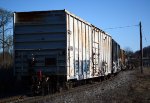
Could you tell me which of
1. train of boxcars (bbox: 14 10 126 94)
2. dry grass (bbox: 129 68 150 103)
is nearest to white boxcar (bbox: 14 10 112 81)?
train of boxcars (bbox: 14 10 126 94)

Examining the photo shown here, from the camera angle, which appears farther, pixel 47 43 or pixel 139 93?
pixel 47 43

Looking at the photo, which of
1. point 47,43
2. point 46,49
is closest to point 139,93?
point 46,49

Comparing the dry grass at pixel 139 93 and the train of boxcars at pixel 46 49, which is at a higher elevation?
the train of boxcars at pixel 46 49

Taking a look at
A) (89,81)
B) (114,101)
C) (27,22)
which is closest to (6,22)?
(89,81)

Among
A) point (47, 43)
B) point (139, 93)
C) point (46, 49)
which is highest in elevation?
point (47, 43)

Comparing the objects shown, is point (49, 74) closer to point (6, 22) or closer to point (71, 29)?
point (71, 29)

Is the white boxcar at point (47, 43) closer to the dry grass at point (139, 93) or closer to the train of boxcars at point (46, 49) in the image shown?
the train of boxcars at point (46, 49)

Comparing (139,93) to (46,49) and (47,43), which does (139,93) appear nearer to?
(46,49)

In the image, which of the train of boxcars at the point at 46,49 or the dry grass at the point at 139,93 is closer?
the dry grass at the point at 139,93

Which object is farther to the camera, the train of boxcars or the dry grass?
the train of boxcars

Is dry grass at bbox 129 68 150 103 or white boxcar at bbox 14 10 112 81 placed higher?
white boxcar at bbox 14 10 112 81

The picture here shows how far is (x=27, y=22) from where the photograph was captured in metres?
17.7

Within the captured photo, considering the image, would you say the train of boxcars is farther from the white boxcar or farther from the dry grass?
the dry grass

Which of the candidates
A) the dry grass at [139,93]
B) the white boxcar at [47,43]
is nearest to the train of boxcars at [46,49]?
the white boxcar at [47,43]
